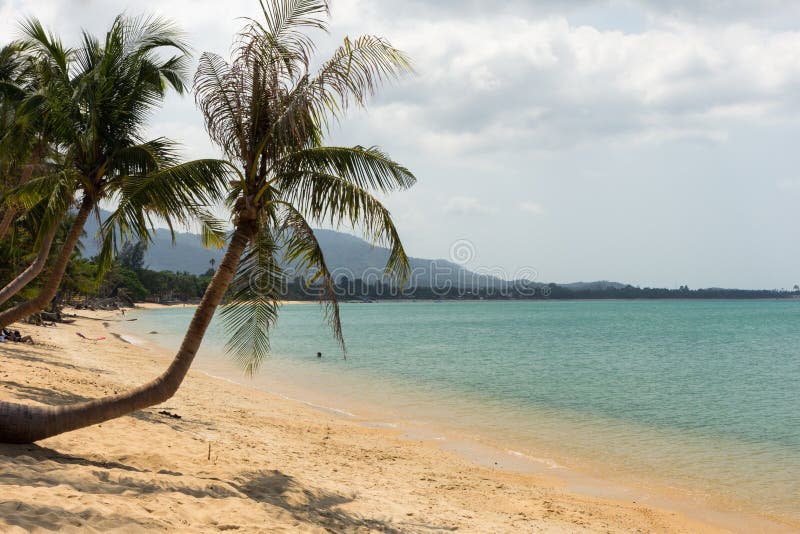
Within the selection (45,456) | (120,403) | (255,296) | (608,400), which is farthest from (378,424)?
(45,456)

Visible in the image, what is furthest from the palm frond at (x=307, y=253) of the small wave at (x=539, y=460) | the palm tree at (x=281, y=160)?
the small wave at (x=539, y=460)

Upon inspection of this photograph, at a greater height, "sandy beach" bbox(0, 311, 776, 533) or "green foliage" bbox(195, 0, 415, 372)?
"green foliage" bbox(195, 0, 415, 372)

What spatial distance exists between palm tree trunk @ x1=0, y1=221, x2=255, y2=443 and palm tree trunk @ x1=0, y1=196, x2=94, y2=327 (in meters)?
3.25

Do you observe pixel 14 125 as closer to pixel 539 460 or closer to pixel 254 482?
pixel 254 482

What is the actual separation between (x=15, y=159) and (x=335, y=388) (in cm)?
1156

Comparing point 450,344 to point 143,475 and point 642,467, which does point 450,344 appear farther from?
point 143,475

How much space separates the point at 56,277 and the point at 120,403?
3.74 m

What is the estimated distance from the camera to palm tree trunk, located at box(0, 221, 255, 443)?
227 inches

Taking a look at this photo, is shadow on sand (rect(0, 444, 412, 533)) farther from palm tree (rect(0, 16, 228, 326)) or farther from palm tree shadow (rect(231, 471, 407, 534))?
palm tree (rect(0, 16, 228, 326))

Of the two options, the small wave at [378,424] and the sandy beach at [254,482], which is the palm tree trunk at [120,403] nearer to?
the sandy beach at [254,482]

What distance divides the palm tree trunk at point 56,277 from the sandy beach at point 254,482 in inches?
47.8

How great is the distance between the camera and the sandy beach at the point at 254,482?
469 cm

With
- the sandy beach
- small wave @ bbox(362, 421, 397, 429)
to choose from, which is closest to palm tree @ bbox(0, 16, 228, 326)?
the sandy beach

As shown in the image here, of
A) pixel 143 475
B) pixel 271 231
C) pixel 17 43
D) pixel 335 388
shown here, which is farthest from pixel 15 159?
pixel 335 388
